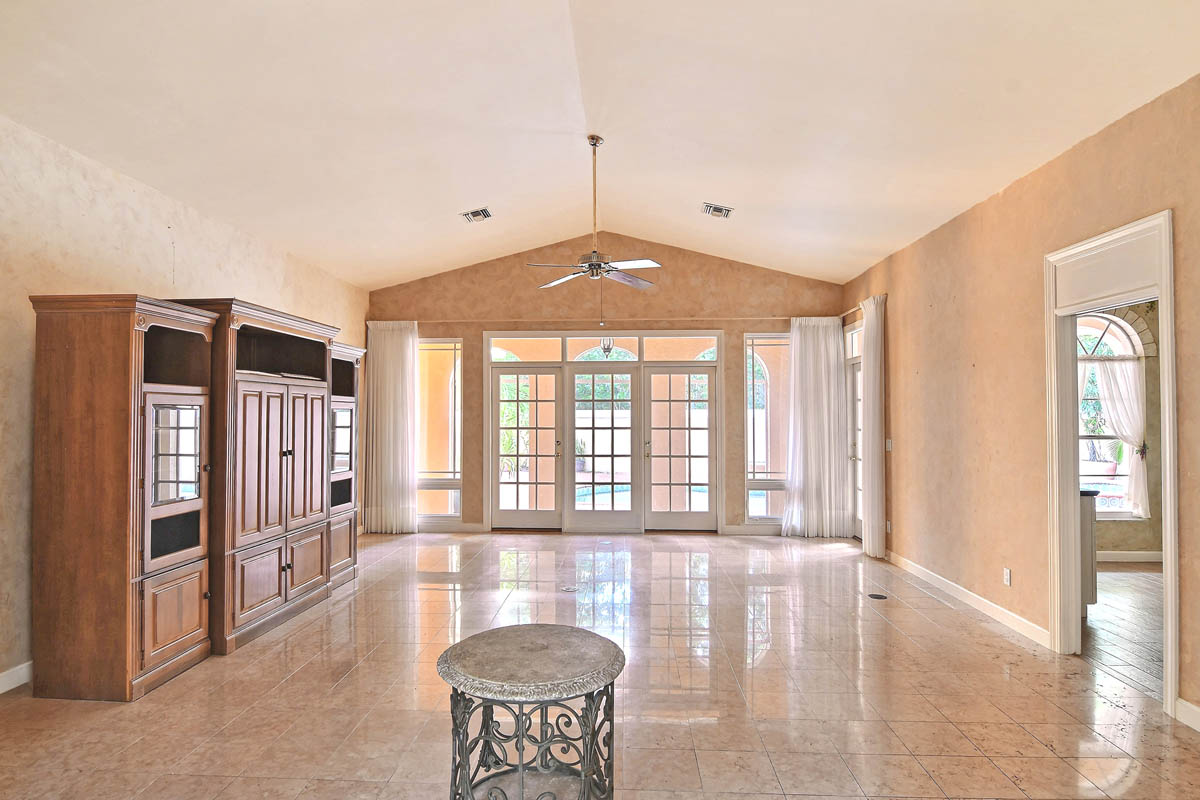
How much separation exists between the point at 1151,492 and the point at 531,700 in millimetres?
7078

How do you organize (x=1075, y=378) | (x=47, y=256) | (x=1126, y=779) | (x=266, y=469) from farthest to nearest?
(x=266, y=469), (x=1075, y=378), (x=47, y=256), (x=1126, y=779)

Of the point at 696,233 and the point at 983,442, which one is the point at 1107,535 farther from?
the point at 696,233

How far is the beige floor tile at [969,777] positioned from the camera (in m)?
2.45

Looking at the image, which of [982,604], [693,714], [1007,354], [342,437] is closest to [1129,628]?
[982,604]

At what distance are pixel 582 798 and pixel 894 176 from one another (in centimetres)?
433

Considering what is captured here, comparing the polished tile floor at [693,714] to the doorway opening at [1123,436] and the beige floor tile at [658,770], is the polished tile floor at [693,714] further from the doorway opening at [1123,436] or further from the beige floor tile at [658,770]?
the doorway opening at [1123,436]

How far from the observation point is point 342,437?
18.0 ft

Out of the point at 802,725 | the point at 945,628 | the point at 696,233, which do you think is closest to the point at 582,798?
the point at 802,725

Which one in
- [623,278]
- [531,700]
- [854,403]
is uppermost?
[623,278]

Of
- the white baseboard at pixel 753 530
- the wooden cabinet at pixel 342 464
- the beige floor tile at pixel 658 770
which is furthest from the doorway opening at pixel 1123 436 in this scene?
the wooden cabinet at pixel 342 464

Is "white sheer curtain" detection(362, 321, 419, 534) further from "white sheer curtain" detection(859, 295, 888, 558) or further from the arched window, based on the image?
"white sheer curtain" detection(859, 295, 888, 558)

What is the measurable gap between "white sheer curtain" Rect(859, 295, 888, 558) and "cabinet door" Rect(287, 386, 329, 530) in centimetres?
501

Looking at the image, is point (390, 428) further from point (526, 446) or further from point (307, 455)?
point (307, 455)

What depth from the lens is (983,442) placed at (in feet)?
15.3
